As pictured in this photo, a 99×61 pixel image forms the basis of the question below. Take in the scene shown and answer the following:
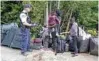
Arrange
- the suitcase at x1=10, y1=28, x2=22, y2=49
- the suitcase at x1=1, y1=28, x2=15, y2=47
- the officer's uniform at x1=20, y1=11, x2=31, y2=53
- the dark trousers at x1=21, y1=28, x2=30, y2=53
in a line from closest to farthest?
the officer's uniform at x1=20, y1=11, x2=31, y2=53, the dark trousers at x1=21, y1=28, x2=30, y2=53, the suitcase at x1=10, y1=28, x2=22, y2=49, the suitcase at x1=1, y1=28, x2=15, y2=47

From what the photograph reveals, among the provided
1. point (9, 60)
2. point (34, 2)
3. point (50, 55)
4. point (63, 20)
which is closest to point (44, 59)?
point (50, 55)

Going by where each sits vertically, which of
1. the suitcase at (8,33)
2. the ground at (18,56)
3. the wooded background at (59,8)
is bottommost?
the ground at (18,56)

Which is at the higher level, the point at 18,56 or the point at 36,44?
the point at 36,44

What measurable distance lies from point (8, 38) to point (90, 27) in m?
3.67

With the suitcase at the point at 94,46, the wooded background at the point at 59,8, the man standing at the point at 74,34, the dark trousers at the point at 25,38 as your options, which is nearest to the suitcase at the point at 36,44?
the dark trousers at the point at 25,38

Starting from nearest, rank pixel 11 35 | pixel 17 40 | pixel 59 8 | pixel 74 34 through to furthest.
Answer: pixel 74 34 → pixel 17 40 → pixel 11 35 → pixel 59 8

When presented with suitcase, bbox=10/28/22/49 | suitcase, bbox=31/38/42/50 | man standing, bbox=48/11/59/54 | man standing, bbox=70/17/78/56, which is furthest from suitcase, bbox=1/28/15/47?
man standing, bbox=70/17/78/56

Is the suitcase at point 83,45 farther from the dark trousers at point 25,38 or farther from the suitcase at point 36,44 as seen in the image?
the dark trousers at point 25,38

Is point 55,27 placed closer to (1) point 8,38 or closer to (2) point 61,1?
(1) point 8,38

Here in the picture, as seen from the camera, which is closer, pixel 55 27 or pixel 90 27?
pixel 55 27

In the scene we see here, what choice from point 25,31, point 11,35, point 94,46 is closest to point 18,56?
point 25,31

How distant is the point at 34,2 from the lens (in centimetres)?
920

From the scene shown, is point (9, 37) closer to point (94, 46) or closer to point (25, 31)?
point (25, 31)

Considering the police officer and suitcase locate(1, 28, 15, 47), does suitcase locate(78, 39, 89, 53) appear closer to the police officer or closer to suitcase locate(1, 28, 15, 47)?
the police officer
